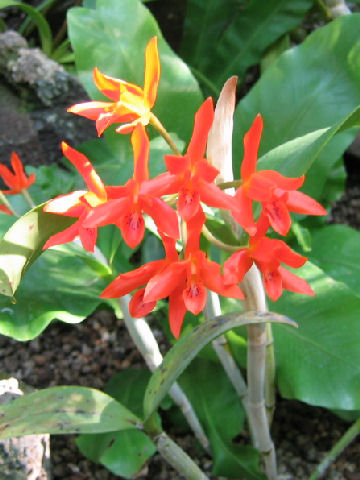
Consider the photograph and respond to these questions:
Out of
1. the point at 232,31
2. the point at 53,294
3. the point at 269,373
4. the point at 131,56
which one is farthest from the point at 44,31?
the point at 269,373

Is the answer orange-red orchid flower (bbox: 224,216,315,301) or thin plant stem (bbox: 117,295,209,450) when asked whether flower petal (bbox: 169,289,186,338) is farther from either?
thin plant stem (bbox: 117,295,209,450)

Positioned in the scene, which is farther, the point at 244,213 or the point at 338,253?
the point at 338,253

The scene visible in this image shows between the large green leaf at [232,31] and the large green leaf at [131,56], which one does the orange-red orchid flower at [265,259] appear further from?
the large green leaf at [232,31]

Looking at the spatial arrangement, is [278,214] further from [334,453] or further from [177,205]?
[334,453]

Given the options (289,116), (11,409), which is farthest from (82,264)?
(289,116)

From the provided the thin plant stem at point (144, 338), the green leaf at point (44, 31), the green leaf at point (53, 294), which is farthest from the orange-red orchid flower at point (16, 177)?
the green leaf at point (44, 31)

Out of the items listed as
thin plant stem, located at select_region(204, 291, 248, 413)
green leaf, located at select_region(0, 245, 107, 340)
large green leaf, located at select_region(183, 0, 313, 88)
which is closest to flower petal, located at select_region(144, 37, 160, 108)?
green leaf, located at select_region(0, 245, 107, 340)

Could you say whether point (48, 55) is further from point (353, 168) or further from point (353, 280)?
point (353, 280)
